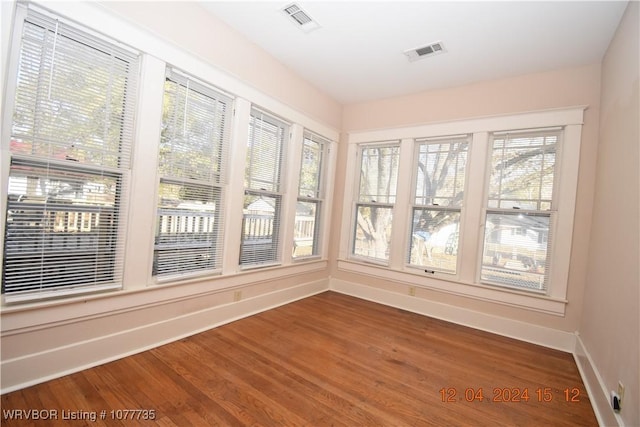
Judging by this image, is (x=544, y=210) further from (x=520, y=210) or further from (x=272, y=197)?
(x=272, y=197)

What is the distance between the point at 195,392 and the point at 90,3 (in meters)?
2.73

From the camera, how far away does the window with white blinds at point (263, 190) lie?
10.4 ft

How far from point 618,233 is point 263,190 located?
3.15 m

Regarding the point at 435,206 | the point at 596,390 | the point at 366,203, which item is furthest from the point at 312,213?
the point at 596,390

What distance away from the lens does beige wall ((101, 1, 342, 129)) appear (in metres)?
2.21

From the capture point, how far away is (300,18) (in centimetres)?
263

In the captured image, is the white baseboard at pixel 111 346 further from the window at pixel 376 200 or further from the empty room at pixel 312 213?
the window at pixel 376 200

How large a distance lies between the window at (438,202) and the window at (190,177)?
2.61m

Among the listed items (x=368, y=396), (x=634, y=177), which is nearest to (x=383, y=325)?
(x=368, y=396)

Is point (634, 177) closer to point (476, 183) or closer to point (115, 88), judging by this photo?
point (476, 183)

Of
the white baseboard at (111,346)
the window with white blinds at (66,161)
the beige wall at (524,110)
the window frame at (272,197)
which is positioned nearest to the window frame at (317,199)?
the window frame at (272,197)

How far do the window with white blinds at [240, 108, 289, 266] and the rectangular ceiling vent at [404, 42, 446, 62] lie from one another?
5.41 feet

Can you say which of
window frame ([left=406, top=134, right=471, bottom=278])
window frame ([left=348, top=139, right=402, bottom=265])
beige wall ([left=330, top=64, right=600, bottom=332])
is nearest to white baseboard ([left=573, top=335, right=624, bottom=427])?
beige wall ([left=330, top=64, right=600, bottom=332])

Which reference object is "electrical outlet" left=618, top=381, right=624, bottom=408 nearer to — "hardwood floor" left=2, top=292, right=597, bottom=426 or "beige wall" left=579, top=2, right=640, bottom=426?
"beige wall" left=579, top=2, right=640, bottom=426
